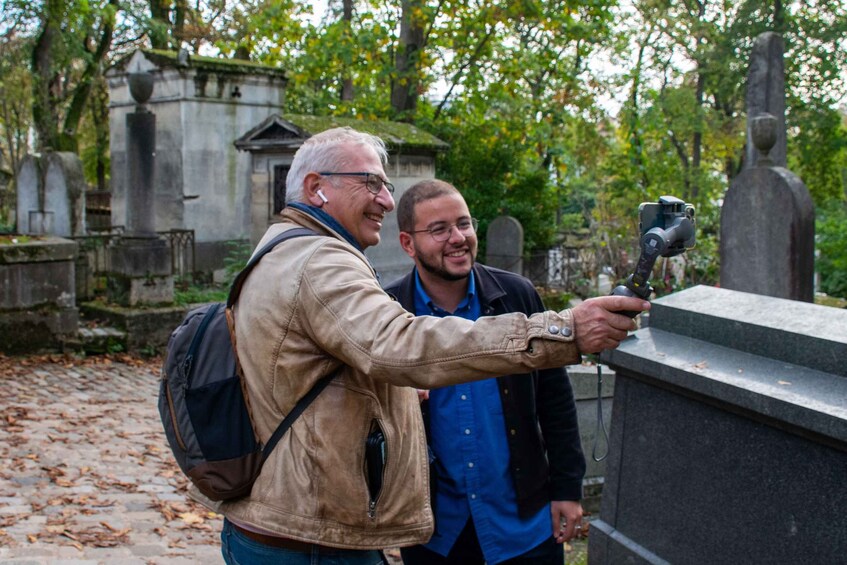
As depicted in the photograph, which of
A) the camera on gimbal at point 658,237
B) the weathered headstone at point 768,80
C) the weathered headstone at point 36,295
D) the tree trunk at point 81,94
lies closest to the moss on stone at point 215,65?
the weathered headstone at point 36,295

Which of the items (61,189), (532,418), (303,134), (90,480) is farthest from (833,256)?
(532,418)

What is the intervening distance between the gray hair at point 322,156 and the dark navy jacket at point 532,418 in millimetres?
971

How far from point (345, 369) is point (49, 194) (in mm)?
11588

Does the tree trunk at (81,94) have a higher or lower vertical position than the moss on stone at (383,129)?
higher

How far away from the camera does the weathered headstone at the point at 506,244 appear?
13.2 metres

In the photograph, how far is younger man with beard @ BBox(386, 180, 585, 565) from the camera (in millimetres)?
3199

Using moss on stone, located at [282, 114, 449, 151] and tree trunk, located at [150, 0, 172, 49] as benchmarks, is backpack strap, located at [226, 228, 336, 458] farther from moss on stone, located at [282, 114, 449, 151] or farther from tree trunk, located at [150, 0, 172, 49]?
tree trunk, located at [150, 0, 172, 49]

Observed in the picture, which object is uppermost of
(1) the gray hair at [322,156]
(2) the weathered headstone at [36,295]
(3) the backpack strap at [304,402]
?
(1) the gray hair at [322,156]

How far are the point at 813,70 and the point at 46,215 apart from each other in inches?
912

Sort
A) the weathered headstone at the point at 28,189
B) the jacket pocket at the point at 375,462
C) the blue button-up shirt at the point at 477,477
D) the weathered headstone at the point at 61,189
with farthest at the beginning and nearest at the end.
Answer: the weathered headstone at the point at 28,189, the weathered headstone at the point at 61,189, the blue button-up shirt at the point at 477,477, the jacket pocket at the point at 375,462

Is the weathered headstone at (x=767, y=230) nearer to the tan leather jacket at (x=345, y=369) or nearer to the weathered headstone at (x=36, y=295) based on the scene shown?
the weathered headstone at (x=36, y=295)

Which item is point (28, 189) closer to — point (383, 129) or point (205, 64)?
point (205, 64)

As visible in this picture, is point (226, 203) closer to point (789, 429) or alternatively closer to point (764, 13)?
point (789, 429)

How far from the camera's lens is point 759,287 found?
31.0 ft
